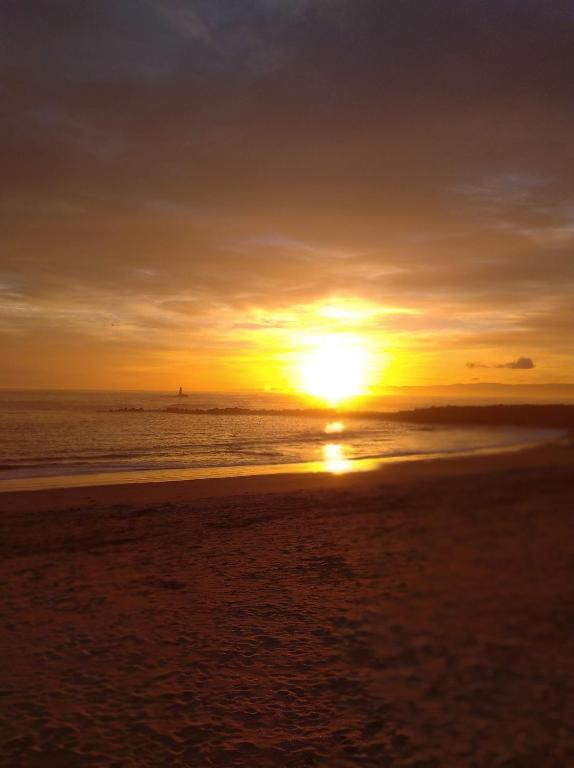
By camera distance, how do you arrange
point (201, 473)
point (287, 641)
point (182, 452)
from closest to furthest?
point (287, 641) → point (201, 473) → point (182, 452)

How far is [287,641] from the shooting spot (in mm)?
7492

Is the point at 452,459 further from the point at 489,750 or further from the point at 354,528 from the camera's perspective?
the point at 489,750

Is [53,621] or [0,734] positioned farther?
[53,621]

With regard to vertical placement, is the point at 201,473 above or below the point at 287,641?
below

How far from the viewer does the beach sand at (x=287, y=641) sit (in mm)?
5305

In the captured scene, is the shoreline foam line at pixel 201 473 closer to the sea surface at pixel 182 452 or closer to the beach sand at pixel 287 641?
the sea surface at pixel 182 452

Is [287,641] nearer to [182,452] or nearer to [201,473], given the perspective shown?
[201,473]

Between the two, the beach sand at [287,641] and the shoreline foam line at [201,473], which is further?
the shoreline foam line at [201,473]

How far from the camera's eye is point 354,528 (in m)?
14.0

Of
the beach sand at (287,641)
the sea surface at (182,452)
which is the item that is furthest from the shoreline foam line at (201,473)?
the beach sand at (287,641)

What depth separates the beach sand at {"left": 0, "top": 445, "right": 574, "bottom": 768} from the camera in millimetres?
5305

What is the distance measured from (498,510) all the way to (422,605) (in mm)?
8428

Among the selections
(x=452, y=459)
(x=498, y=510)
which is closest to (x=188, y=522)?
(x=498, y=510)

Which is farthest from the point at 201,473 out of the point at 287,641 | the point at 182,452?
the point at 287,641
